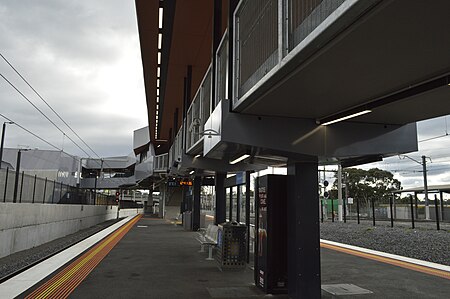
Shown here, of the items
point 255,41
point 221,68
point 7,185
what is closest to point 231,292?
point 221,68

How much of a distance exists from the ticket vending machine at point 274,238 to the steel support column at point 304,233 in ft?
1.00

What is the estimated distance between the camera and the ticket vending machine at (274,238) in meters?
6.32

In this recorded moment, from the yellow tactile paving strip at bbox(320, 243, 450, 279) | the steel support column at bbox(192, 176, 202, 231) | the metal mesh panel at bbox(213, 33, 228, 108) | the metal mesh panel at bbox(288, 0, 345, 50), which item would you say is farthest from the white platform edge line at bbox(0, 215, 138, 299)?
the steel support column at bbox(192, 176, 202, 231)

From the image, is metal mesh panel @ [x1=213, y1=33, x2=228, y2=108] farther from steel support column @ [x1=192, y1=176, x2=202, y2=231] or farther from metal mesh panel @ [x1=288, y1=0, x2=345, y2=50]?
steel support column @ [x1=192, y1=176, x2=202, y2=231]

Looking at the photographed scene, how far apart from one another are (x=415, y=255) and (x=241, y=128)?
Result: 8471mm

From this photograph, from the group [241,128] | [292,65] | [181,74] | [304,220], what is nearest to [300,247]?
[304,220]

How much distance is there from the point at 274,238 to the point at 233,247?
89.0 inches

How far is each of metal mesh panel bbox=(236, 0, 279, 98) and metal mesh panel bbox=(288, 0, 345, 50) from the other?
0.43 m

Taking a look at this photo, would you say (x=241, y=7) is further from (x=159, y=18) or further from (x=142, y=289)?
(x=159, y=18)

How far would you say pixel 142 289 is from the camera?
6.50 metres

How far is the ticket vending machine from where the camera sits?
20.7 ft

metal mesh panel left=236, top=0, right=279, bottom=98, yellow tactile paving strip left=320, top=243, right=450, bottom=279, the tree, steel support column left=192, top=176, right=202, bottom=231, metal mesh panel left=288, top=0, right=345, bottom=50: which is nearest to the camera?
metal mesh panel left=288, top=0, right=345, bottom=50

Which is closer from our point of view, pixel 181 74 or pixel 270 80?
pixel 270 80

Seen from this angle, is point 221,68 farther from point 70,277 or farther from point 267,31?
point 70,277
